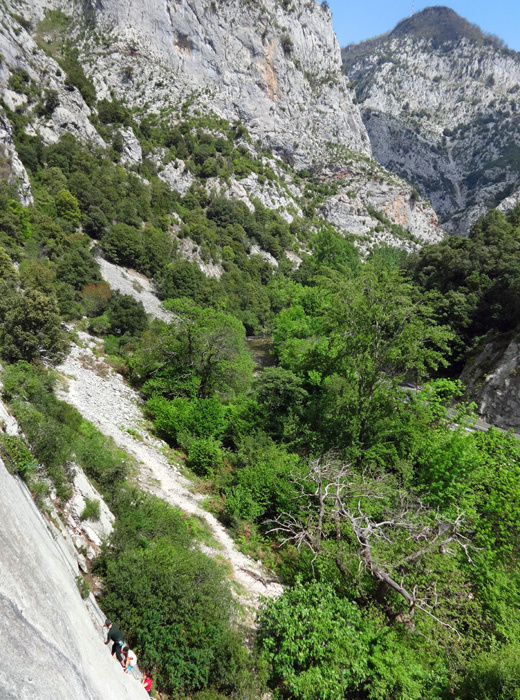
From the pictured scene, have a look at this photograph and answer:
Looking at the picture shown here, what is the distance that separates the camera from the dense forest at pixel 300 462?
21.9ft

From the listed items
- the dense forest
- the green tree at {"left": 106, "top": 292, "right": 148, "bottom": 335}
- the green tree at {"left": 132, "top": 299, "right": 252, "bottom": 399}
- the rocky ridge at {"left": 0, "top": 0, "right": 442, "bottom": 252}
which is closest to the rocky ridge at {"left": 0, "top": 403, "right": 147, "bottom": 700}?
the dense forest

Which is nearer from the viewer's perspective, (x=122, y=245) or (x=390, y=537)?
(x=390, y=537)

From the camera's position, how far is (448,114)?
430 ft

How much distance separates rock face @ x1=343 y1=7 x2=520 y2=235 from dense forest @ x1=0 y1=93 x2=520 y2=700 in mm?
101303

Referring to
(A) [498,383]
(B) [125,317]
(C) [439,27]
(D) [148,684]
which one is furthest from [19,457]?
(C) [439,27]

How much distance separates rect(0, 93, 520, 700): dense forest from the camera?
21.9ft

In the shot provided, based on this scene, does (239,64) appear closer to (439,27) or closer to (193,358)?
(193,358)

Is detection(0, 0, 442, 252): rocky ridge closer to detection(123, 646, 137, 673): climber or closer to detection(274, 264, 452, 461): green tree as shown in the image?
detection(274, 264, 452, 461): green tree

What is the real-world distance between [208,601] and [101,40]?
92348mm

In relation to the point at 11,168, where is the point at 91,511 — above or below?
below

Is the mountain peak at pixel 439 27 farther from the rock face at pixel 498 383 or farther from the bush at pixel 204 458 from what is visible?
the bush at pixel 204 458

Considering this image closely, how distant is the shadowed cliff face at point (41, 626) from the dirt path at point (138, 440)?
5218 millimetres

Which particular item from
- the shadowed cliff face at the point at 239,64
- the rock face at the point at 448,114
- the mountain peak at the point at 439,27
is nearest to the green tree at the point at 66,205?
the shadowed cliff face at the point at 239,64

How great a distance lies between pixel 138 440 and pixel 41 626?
11.3 m
